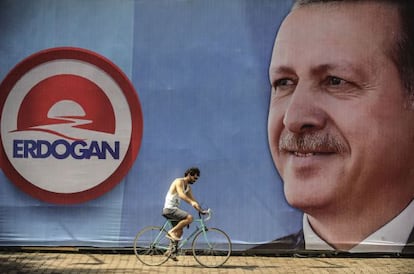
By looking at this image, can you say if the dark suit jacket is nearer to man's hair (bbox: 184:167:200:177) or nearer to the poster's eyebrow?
man's hair (bbox: 184:167:200:177)

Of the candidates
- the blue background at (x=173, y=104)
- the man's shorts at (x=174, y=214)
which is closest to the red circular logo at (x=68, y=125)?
the blue background at (x=173, y=104)

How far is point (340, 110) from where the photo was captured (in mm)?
15984

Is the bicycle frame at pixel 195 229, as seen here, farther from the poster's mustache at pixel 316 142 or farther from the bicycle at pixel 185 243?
the poster's mustache at pixel 316 142

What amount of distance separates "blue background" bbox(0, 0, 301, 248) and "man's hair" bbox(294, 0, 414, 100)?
165cm

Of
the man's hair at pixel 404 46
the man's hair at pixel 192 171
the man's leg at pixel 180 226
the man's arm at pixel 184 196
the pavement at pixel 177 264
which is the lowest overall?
the pavement at pixel 177 264

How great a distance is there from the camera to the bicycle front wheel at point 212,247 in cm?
1575

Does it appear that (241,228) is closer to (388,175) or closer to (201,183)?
(201,183)

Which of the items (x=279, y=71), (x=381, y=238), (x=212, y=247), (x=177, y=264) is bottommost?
(x=177, y=264)

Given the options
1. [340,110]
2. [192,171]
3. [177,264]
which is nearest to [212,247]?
[177,264]

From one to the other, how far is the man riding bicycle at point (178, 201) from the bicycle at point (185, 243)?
0.15m

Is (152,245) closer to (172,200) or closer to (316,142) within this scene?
(172,200)

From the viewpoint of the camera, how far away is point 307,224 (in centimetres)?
1647

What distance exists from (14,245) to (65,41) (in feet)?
11.6

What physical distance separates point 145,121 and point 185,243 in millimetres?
2152
